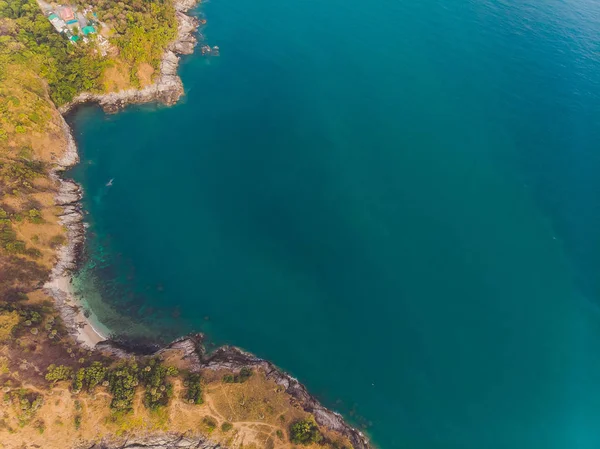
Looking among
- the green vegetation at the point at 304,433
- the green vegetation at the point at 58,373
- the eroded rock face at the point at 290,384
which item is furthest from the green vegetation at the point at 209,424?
the green vegetation at the point at 58,373

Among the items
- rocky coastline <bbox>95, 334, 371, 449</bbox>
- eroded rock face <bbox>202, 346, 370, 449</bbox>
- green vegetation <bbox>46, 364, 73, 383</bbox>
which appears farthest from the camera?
rocky coastline <bbox>95, 334, 371, 449</bbox>

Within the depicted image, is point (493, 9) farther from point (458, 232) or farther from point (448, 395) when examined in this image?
point (448, 395)

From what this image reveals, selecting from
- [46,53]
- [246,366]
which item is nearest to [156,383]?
[246,366]

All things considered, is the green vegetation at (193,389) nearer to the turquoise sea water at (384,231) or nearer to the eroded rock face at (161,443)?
the eroded rock face at (161,443)

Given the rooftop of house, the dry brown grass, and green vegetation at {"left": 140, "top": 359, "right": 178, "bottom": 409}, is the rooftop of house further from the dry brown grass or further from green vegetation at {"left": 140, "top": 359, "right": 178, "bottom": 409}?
green vegetation at {"left": 140, "top": 359, "right": 178, "bottom": 409}

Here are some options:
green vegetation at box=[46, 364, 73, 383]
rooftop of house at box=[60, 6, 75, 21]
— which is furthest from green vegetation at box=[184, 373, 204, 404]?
rooftop of house at box=[60, 6, 75, 21]
